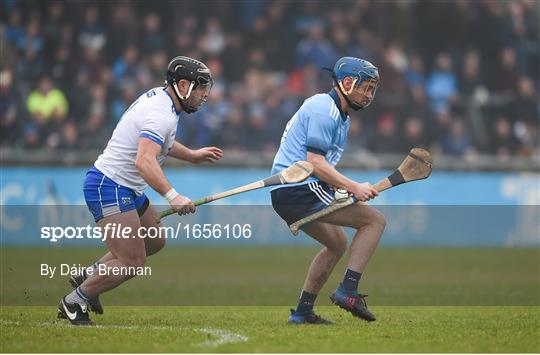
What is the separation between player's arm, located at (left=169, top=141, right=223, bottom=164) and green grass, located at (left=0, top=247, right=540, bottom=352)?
151cm

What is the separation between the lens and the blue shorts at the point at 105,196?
9359 millimetres

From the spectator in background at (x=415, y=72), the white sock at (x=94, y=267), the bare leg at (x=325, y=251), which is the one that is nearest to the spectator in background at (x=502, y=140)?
the spectator in background at (x=415, y=72)

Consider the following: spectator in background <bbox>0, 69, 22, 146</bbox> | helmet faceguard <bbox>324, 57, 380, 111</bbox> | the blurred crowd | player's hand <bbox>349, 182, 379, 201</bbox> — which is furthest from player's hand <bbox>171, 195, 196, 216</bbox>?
spectator in background <bbox>0, 69, 22, 146</bbox>

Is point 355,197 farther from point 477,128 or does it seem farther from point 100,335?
point 477,128

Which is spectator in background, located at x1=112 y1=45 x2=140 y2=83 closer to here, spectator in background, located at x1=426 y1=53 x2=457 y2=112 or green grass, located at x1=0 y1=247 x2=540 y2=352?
green grass, located at x1=0 y1=247 x2=540 y2=352

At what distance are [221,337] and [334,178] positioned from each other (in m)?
1.74

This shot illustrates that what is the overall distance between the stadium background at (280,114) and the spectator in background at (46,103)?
0.10 ft

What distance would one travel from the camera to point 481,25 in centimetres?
2380

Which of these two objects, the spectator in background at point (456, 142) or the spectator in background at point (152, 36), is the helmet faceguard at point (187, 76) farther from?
the spectator in background at point (456, 142)

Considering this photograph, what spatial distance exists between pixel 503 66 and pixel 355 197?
14.6m

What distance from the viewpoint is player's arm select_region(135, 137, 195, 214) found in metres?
8.94

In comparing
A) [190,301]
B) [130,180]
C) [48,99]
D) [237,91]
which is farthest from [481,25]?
[130,180]

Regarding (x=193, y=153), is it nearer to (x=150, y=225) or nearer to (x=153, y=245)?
(x=150, y=225)

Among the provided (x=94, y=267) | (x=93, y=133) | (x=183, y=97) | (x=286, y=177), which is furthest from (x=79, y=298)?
(x=93, y=133)
